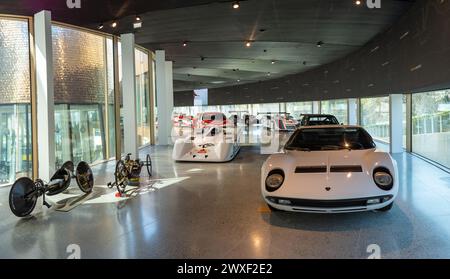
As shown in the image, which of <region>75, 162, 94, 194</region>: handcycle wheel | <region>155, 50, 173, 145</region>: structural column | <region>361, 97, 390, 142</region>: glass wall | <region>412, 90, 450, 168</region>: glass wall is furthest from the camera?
<region>361, 97, 390, 142</region>: glass wall

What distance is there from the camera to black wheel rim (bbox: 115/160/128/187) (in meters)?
5.35

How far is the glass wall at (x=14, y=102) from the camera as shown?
633 centimetres

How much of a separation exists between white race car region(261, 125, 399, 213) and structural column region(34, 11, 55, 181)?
3.87m

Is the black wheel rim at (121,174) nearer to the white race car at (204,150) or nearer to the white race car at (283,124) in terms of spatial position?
the white race car at (204,150)

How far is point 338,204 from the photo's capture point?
138 inches

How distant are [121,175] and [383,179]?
145 inches

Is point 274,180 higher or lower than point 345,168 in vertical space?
lower

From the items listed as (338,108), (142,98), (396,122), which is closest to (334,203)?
(396,122)

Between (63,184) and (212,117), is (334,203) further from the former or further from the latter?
(212,117)

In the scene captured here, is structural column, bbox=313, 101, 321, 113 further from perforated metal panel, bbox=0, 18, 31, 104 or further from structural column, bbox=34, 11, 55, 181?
structural column, bbox=34, 11, 55, 181

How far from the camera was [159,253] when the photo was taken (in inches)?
121

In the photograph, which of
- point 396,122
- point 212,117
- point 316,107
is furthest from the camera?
point 316,107

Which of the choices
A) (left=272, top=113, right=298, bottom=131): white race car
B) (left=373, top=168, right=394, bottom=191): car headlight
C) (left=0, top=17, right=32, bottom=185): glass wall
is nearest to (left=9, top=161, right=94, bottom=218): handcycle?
(left=0, top=17, right=32, bottom=185): glass wall

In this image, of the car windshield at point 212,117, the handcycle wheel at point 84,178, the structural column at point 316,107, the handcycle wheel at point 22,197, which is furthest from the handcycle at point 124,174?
the structural column at point 316,107
